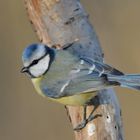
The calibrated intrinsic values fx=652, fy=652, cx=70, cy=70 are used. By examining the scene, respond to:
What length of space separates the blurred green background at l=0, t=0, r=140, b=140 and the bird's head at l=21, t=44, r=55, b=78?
107cm

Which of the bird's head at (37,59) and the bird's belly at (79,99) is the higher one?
the bird's head at (37,59)

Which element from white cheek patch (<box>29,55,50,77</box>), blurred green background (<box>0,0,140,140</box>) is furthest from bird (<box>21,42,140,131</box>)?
blurred green background (<box>0,0,140,140</box>)

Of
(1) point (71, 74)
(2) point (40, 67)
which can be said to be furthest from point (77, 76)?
(2) point (40, 67)

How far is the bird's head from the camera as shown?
2490mm

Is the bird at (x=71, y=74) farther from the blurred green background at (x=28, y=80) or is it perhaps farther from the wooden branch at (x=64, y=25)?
the blurred green background at (x=28, y=80)

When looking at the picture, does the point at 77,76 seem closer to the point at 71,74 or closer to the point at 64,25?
the point at 71,74

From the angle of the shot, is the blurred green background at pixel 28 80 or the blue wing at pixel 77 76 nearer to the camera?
the blue wing at pixel 77 76

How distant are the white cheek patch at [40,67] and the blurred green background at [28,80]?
106 centimetres

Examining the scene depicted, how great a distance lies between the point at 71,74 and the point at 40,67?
143 millimetres

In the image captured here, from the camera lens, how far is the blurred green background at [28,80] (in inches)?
143

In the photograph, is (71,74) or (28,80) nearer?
(71,74)

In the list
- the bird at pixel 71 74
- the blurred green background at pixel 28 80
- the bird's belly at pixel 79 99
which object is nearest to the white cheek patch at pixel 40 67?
the bird at pixel 71 74

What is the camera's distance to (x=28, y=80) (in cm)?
370

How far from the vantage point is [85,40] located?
8.36ft
